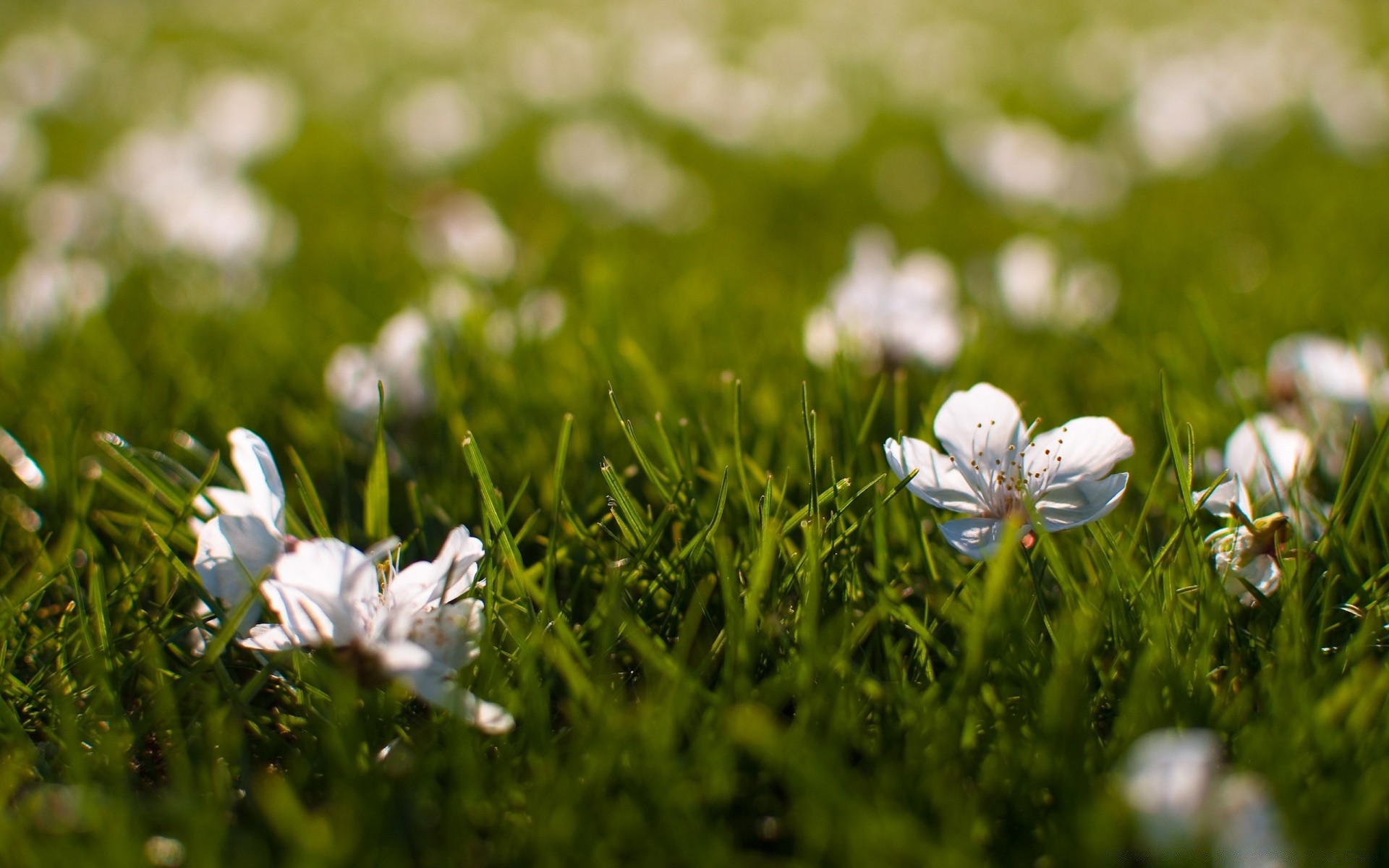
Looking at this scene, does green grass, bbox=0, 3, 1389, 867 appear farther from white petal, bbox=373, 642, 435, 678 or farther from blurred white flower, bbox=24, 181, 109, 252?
blurred white flower, bbox=24, 181, 109, 252

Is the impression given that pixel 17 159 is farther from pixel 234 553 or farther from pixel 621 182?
pixel 234 553

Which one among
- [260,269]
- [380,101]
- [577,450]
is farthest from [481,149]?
[577,450]

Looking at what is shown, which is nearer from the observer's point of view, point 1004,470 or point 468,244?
point 1004,470

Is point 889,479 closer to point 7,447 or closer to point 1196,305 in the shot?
point 1196,305

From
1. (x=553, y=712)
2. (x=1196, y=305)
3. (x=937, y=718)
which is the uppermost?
(x=1196, y=305)

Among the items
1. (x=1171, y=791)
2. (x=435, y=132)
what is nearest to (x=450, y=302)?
(x=1171, y=791)

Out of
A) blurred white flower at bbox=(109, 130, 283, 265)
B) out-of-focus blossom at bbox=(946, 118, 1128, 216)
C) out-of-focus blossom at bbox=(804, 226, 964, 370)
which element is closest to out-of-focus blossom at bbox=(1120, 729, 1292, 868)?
out-of-focus blossom at bbox=(804, 226, 964, 370)
